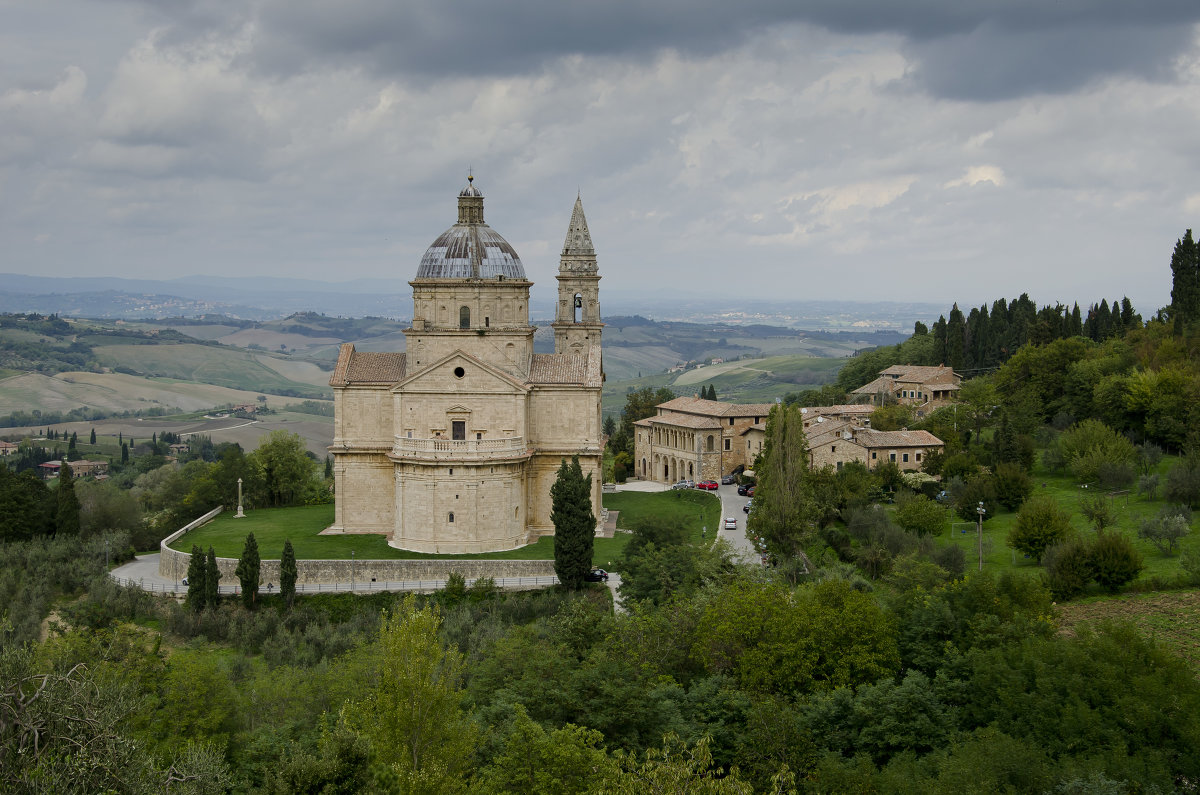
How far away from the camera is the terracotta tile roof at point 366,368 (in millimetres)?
53612

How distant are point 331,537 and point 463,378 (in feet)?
31.1

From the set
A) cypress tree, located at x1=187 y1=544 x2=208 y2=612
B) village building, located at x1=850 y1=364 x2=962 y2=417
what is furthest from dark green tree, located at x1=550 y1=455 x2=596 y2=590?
village building, located at x1=850 y1=364 x2=962 y2=417

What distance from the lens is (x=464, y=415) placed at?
51.1m

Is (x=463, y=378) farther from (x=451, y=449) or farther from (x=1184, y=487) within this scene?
(x=1184, y=487)

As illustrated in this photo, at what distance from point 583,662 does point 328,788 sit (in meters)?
13.2

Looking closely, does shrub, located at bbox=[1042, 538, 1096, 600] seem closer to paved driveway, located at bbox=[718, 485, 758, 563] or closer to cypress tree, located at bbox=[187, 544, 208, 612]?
paved driveway, located at bbox=[718, 485, 758, 563]

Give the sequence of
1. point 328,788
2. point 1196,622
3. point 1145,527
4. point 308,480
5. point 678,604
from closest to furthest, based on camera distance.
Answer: point 328,788, point 1196,622, point 678,604, point 1145,527, point 308,480

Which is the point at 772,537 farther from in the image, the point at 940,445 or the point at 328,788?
the point at 328,788

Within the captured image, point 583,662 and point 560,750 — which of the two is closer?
point 560,750

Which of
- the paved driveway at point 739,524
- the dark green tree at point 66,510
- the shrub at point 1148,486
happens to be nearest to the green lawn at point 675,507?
the paved driveway at point 739,524

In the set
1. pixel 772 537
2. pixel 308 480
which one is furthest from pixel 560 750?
pixel 308 480

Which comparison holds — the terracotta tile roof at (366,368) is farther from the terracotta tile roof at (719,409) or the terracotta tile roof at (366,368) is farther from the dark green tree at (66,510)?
the terracotta tile roof at (719,409)

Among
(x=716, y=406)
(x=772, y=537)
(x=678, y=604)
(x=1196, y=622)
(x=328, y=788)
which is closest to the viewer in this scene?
(x=328, y=788)

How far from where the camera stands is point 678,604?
36938 mm
